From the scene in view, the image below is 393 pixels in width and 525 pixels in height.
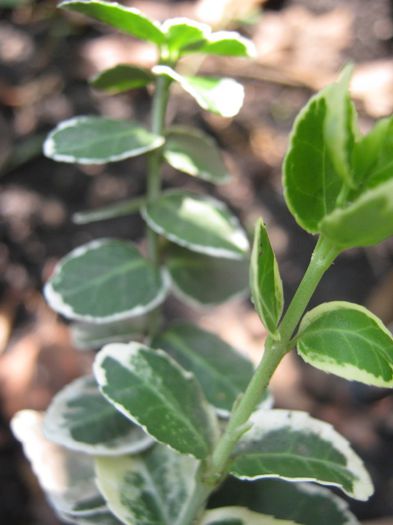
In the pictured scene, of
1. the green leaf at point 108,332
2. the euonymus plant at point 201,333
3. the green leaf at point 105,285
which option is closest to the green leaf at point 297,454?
the euonymus plant at point 201,333

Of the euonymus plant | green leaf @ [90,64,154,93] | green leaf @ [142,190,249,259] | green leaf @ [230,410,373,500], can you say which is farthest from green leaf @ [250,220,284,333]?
green leaf @ [90,64,154,93]

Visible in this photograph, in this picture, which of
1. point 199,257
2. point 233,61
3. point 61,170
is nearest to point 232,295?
point 199,257

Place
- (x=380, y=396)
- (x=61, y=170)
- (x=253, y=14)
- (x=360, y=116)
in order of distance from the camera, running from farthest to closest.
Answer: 1. (x=253, y=14)
2. (x=360, y=116)
3. (x=61, y=170)
4. (x=380, y=396)

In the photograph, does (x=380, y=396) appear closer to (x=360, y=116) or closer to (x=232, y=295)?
(x=232, y=295)

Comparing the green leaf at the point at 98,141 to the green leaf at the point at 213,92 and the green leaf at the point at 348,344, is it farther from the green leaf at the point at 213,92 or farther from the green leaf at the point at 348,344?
the green leaf at the point at 348,344

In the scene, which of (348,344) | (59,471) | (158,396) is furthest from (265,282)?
(59,471)
